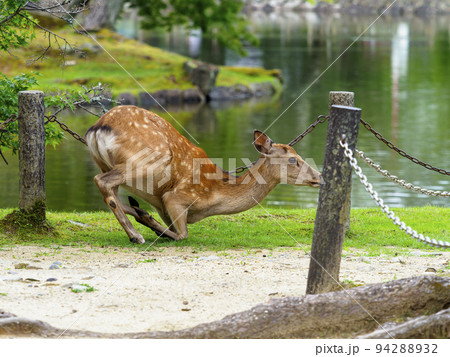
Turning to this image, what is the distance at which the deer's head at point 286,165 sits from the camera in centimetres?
839

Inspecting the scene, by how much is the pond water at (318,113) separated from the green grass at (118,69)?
6.40ft

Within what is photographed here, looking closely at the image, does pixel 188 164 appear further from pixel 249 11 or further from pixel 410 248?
pixel 249 11

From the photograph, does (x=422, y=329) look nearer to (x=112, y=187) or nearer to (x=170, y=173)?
(x=170, y=173)

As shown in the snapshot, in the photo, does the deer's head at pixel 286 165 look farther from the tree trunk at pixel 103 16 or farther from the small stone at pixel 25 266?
the tree trunk at pixel 103 16

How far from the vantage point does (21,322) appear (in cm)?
520

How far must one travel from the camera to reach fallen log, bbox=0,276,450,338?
5.18 metres

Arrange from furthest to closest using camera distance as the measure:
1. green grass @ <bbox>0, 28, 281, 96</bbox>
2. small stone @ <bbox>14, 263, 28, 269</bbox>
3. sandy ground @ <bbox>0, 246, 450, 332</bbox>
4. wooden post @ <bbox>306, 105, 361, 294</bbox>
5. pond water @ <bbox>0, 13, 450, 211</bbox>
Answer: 1. green grass @ <bbox>0, 28, 281, 96</bbox>
2. pond water @ <bbox>0, 13, 450, 211</bbox>
3. small stone @ <bbox>14, 263, 28, 269</bbox>
4. wooden post @ <bbox>306, 105, 361, 294</bbox>
5. sandy ground @ <bbox>0, 246, 450, 332</bbox>

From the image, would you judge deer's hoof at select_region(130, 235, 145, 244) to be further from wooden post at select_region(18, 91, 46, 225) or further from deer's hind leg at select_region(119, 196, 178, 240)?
wooden post at select_region(18, 91, 46, 225)

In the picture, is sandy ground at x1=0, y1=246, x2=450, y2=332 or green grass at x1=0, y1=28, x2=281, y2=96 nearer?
sandy ground at x1=0, y1=246, x2=450, y2=332

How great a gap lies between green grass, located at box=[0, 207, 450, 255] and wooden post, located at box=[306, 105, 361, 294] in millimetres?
2271

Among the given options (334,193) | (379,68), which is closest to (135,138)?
(334,193)

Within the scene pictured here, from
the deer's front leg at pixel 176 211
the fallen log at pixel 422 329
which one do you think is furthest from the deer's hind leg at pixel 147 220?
the fallen log at pixel 422 329

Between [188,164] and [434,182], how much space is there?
902 cm

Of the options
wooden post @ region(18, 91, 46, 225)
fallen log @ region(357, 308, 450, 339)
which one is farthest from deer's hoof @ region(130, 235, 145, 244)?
fallen log @ region(357, 308, 450, 339)
